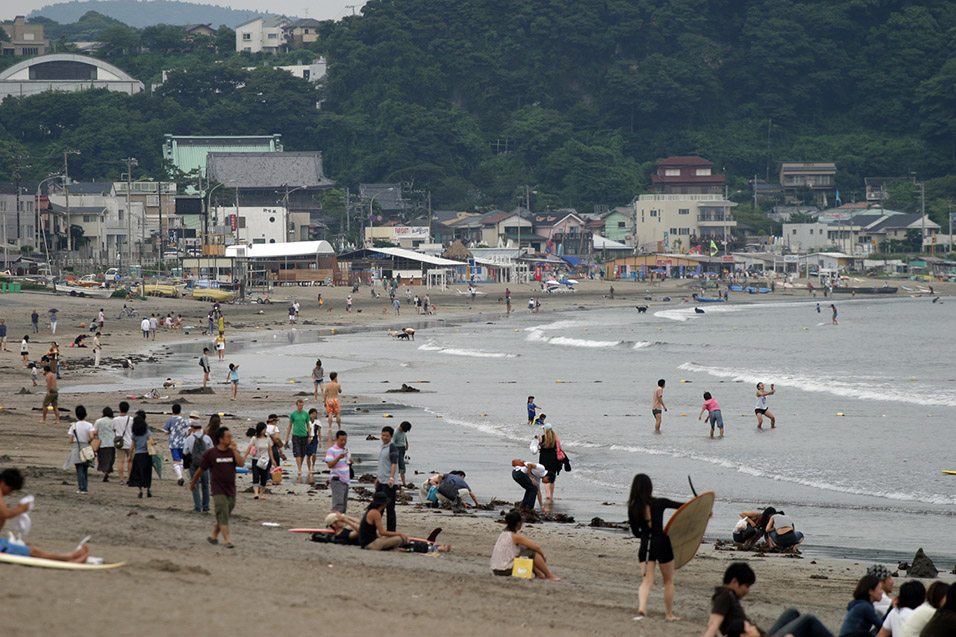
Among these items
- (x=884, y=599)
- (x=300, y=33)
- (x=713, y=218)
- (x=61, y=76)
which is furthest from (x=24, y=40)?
(x=884, y=599)

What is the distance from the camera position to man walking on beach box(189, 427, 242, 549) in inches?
422

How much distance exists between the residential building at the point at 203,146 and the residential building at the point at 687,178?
42.2 m

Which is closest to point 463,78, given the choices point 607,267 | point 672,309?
point 607,267

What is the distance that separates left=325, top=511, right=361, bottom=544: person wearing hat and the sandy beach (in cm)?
34

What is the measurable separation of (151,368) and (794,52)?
12926cm

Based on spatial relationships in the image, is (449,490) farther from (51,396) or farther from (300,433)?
(51,396)

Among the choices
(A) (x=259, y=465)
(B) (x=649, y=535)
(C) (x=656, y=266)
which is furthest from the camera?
(C) (x=656, y=266)

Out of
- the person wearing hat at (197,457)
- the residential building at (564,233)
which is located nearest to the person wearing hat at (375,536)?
the person wearing hat at (197,457)

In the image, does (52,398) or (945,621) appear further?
(52,398)

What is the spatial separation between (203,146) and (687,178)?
52546mm

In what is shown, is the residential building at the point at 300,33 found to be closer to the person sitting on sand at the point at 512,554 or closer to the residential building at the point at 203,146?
the residential building at the point at 203,146

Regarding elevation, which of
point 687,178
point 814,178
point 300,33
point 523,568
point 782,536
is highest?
point 300,33

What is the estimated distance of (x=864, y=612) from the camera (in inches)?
343

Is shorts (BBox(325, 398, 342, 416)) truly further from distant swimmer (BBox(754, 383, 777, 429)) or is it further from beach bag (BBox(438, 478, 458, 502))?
distant swimmer (BBox(754, 383, 777, 429))
